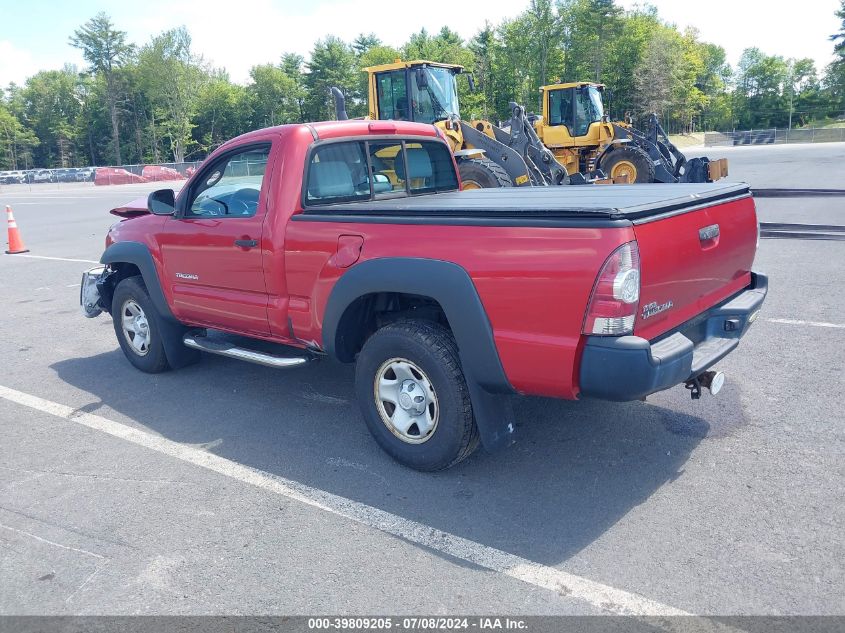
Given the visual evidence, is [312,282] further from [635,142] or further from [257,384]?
[635,142]

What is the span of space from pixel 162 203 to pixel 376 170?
5.47ft

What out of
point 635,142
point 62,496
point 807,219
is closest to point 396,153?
point 62,496

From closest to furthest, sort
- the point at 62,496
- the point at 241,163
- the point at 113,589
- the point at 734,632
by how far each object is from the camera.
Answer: the point at 734,632
the point at 113,589
the point at 62,496
the point at 241,163

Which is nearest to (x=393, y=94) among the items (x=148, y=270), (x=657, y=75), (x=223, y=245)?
(x=148, y=270)

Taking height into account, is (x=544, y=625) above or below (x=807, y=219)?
below

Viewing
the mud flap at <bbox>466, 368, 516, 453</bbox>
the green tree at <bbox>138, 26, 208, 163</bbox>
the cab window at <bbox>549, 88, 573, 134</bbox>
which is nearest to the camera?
Result: the mud flap at <bbox>466, 368, 516, 453</bbox>

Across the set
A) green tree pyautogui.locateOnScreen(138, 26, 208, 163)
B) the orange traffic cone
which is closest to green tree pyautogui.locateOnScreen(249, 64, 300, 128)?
green tree pyautogui.locateOnScreen(138, 26, 208, 163)

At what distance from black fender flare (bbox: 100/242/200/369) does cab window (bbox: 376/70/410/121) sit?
32.2ft

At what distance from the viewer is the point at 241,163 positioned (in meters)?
5.01

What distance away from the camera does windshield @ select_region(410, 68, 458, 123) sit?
14.7 meters

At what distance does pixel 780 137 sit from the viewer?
71.4 m

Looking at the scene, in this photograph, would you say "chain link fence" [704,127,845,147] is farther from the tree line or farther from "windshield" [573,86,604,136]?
"windshield" [573,86,604,136]

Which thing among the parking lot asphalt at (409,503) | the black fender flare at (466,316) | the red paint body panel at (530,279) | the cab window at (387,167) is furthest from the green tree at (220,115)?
the red paint body panel at (530,279)

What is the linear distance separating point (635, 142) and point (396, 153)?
1359cm
